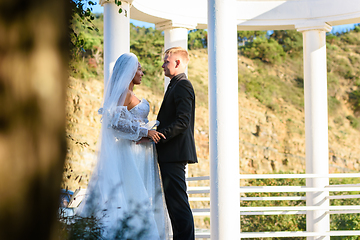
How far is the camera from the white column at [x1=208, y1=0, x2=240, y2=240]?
538cm

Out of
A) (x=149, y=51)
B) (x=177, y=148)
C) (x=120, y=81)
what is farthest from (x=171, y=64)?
(x=149, y=51)

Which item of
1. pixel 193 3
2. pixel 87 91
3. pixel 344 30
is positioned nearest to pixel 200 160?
pixel 87 91

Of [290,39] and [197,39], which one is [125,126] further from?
[290,39]

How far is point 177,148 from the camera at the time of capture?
5.79m

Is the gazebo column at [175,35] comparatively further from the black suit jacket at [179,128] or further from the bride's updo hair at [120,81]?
the black suit jacket at [179,128]

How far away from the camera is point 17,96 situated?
1.17m

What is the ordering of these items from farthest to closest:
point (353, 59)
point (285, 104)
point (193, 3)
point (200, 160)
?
point (353, 59), point (285, 104), point (200, 160), point (193, 3)

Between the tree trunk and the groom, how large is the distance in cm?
441

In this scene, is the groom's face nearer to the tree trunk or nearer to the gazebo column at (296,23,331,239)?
the tree trunk

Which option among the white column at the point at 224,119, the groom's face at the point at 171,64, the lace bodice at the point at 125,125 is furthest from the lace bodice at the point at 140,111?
the white column at the point at 224,119

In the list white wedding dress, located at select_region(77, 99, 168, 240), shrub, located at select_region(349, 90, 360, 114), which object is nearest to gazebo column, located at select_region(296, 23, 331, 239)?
white wedding dress, located at select_region(77, 99, 168, 240)

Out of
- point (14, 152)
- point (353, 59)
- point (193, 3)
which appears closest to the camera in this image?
point (14, 152)

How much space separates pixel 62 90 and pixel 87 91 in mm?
22294

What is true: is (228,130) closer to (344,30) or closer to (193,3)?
(193,3)
